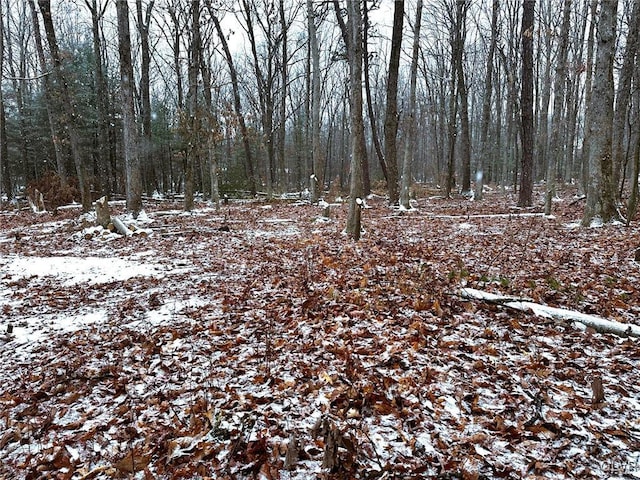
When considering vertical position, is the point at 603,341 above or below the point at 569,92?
below

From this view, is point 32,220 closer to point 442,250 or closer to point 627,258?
point 442,250

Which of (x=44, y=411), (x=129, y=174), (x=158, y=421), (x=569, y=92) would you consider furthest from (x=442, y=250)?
(x=569, y=92)

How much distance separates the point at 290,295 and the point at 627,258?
570 centimetres

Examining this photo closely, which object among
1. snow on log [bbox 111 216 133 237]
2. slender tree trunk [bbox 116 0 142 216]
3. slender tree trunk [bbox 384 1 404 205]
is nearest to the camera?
snow on log [bbox 111 216 133 237]

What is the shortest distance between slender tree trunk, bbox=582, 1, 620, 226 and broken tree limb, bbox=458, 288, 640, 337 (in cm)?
640

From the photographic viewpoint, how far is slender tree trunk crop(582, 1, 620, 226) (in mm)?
8992

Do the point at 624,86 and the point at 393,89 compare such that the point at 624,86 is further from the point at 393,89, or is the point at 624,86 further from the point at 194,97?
the point at 194,97

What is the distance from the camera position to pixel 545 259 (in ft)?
23.1

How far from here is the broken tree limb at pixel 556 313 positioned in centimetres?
409

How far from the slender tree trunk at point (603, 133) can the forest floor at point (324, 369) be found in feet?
7.07

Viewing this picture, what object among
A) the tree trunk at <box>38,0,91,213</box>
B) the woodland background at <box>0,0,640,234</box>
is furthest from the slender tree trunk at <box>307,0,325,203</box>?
the tree trunk at <box>38,0,91,213</box>

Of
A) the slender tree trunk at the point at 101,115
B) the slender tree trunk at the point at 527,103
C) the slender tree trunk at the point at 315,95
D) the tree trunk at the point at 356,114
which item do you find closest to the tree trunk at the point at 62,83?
the slender tree trunk at the point at 101,115

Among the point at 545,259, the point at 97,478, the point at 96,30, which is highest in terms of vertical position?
the point at 96,30

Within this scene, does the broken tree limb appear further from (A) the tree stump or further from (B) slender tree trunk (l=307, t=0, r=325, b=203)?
(B) slender tree trunk (l=307, t=0, r=325, b=203)
